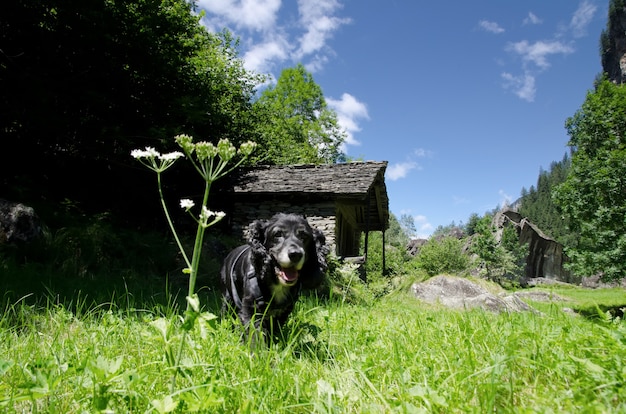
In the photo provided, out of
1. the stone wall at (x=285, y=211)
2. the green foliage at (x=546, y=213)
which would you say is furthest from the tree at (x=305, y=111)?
the green foliage at (x=546, y=213)

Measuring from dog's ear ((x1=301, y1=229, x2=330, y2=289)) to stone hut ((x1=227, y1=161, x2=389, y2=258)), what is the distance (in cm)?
1020

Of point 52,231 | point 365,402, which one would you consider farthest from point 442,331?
point 52,231

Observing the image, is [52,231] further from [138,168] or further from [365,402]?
[365,402]

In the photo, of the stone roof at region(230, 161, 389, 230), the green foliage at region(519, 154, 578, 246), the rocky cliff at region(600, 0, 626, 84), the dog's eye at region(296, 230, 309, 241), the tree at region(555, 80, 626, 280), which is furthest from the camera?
the rocky cliff at region(600, 0, 626, 84)

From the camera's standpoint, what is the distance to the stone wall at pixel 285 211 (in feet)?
47.2

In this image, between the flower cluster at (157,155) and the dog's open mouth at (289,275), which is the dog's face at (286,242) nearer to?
the dog's open mouth at (289,275)

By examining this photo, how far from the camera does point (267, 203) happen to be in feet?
49.7

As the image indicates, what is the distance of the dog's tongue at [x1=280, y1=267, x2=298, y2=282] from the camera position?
289 centimetres

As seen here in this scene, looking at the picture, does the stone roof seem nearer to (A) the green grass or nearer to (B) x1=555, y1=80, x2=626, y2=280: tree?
(B) x1=555, y1=80, x2=626, y2=280: tree

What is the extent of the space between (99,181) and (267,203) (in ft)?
20.8

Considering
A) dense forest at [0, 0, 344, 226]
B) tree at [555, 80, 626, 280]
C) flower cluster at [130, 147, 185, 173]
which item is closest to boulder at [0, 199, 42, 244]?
dense forest at [0, 0, 344, 226]

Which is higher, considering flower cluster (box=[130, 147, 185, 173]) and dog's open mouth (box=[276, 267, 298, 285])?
flower cluster (box=[130, 147, 185, 173])

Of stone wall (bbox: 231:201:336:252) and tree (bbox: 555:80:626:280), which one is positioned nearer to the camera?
stone wall (bbox: 231:201:336:252)

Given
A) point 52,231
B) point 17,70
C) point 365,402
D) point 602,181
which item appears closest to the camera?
point 365,402
